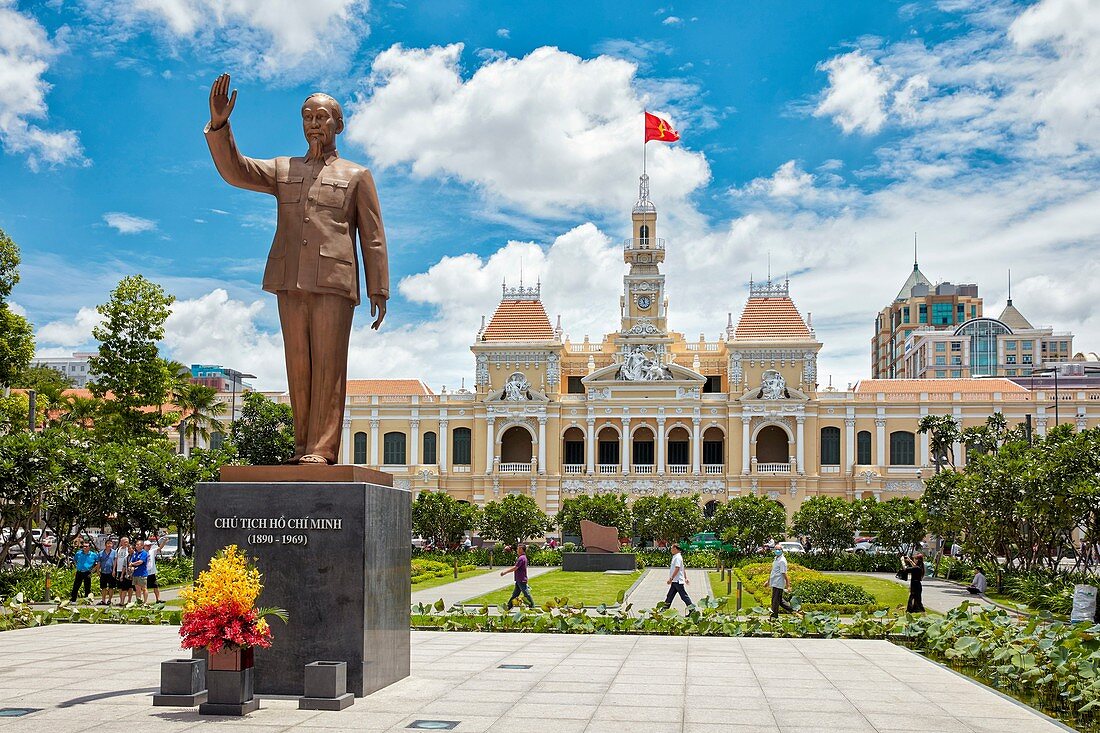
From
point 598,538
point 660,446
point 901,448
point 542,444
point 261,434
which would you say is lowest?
point 598,538

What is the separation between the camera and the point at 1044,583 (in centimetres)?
2428

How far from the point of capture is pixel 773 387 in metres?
60.4

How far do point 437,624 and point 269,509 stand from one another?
7243 mm

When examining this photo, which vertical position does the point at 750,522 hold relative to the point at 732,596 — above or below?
above

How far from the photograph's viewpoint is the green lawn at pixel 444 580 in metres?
28.7

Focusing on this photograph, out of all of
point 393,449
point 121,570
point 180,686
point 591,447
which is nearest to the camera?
point 180,686

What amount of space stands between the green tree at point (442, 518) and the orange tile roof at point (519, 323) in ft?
76.6

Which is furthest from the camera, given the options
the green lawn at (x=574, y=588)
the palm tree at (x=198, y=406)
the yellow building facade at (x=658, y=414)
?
the yellow building facade at (x=658, y=414)

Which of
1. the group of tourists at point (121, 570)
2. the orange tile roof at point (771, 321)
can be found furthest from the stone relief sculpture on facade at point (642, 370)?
the group of tourists at point (121, 570)

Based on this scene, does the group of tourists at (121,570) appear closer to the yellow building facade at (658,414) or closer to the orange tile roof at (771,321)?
the yellow building facade at (658,414)

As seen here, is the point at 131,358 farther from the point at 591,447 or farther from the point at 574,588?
the point at 591,447

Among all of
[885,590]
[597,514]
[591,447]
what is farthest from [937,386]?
[885,590]

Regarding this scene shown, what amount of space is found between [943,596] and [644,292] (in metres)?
40.3

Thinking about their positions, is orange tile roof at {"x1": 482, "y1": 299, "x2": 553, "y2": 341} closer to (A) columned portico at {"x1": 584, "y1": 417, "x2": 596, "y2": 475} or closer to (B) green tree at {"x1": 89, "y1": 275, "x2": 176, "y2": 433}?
(A) columned portico at {"x1": 584, "y1": 417, "x2": 596, "y2": 475}
